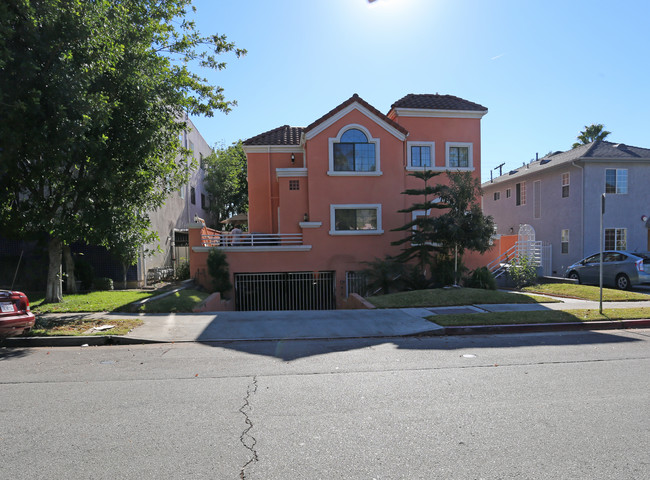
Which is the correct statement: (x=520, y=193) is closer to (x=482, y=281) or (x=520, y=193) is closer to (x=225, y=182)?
(x=482, y=281)

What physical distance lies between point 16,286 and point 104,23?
36.7ft

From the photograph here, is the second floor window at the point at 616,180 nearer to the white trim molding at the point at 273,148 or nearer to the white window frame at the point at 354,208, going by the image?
the white window frame at the point at 354,208

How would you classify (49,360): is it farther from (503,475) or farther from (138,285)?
(138,285)

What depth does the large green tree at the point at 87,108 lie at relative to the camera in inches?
350

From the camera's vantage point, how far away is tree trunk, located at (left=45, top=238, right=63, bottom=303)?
456 inches

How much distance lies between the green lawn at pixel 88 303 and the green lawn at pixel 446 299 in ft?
23.6

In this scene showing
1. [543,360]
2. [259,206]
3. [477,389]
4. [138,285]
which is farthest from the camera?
[259,206]

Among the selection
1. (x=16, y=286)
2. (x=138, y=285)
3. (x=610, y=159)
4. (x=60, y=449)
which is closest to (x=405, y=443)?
(x=60, y=449)

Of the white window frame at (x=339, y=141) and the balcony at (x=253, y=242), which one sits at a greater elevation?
the white window frame at (x=339, y=141)

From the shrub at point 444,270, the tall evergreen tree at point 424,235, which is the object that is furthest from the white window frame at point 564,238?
the tall evergreen tree at point 424,235

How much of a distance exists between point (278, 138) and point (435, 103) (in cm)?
793

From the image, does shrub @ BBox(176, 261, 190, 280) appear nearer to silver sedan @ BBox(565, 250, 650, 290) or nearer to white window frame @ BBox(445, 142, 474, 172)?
white window frame @ BBox(445, 142, 474, 172)

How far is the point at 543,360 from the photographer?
6.73 meters

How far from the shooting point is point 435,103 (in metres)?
20.8
